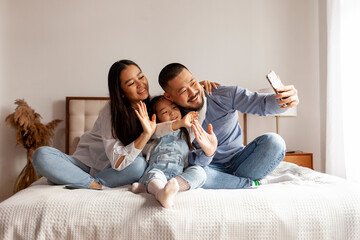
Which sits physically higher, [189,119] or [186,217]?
[189,119]

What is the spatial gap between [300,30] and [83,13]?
2.32 meters

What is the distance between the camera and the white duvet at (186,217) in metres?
1.21

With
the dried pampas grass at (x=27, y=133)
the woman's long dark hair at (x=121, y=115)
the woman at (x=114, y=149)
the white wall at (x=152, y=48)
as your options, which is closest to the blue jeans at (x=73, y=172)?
the woman at (x=114, y=149)

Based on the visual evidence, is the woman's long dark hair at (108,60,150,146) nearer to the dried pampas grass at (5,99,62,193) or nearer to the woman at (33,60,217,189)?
the woman at (33,60,217,189)

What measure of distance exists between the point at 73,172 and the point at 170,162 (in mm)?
456

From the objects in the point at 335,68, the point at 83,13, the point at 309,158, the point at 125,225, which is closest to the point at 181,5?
the point at 83,13

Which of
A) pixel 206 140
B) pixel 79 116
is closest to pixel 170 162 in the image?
pixel 206 140

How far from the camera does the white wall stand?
3.49m

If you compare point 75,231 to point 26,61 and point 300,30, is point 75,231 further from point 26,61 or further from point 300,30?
point 300,30

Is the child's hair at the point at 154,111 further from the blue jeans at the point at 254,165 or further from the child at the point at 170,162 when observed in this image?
the blue jeans at the point at 254,165

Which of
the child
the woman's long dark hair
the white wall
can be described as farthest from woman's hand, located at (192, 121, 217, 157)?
the white wall

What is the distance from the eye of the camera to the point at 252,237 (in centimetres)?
122

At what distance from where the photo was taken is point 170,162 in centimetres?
165

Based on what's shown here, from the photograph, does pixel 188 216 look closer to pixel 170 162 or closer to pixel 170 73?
pixel 170 162
